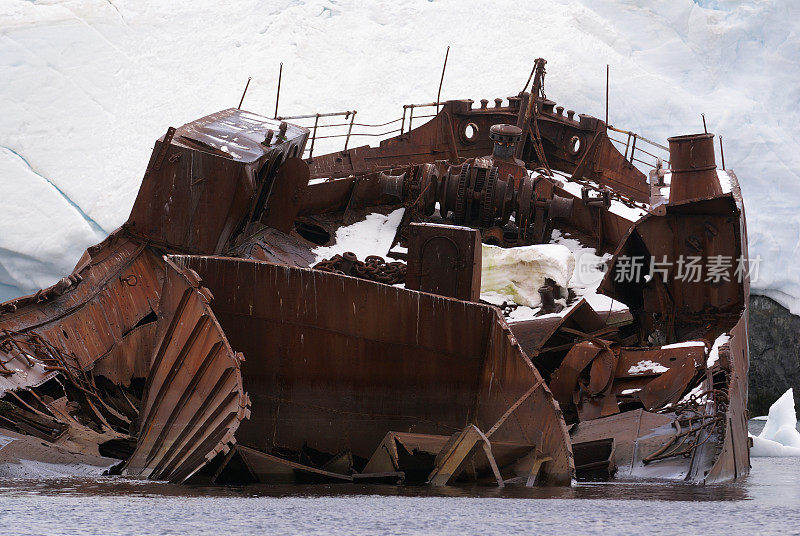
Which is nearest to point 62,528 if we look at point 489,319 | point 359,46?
point 489,319

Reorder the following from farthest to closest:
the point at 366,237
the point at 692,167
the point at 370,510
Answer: the point at 366,237 < the point at 692,167 < the point at 370,510

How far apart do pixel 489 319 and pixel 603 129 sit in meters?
7.59

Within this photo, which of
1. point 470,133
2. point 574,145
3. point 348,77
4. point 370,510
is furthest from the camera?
point 348,77

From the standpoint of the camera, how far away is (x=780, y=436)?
1302cm

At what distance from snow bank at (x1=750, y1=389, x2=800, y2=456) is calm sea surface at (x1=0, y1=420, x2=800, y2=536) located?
6216mm

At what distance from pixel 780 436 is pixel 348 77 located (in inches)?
794

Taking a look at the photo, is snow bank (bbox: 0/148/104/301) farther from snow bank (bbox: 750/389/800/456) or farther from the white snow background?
snow bank (bbox: 750/389/800/456)

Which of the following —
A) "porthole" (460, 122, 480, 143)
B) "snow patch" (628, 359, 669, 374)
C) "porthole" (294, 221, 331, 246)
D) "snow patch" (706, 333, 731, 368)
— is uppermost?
"porthole" (460, 122, 480, 143)

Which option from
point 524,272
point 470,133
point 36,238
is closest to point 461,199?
point 524,272

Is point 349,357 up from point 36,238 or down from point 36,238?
down

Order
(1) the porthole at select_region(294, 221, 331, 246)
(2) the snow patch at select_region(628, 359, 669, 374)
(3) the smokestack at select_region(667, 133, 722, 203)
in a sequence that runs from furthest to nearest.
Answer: (1) the porthole at select_region(294, 221, 331, 246), (3) the smokestack at select_region(667, 133, 722, 203), (2) the snow patch at select_region(628, 359, 669, 374)

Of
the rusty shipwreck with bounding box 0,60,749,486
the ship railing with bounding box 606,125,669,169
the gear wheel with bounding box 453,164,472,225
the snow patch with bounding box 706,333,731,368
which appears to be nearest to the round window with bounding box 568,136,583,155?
the ship railing with bounding box 606,125,669,169

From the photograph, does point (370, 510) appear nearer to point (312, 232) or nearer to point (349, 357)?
point (349, 357)

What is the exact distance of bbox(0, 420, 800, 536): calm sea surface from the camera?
4621mm
